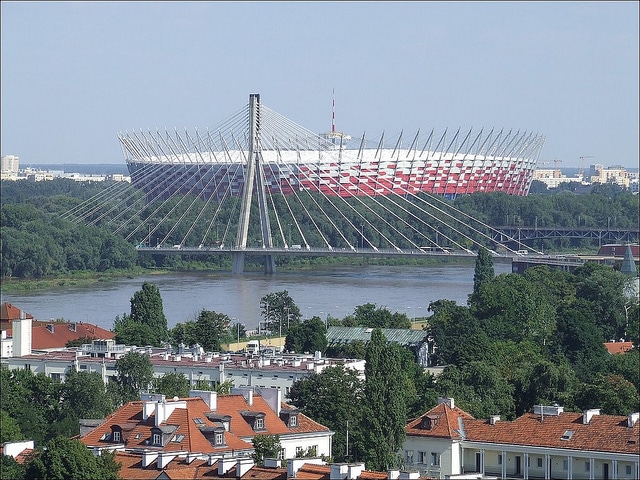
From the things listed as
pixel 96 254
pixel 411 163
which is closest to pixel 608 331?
pixel 96 254

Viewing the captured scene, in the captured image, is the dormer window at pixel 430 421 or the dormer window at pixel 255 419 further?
the dormer window at pixel 430 421

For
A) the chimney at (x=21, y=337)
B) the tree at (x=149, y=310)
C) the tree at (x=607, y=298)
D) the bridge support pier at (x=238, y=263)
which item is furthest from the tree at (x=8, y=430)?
the bridge support pier at (x=238, y=263)

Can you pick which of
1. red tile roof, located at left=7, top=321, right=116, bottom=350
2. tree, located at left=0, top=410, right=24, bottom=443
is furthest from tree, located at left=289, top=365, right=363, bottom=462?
red tile roof, located at left=7, top=321, right=116, bottom=350

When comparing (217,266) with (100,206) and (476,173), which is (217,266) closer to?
(100,206)

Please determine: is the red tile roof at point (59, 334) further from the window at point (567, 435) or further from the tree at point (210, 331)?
the window at point (567, 435)

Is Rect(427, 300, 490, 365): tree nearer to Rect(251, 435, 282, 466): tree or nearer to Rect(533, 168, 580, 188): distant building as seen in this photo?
Rect(251, 435, 282, 466): tree
